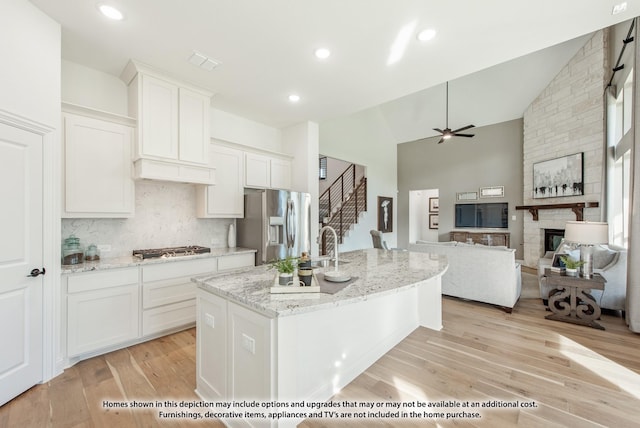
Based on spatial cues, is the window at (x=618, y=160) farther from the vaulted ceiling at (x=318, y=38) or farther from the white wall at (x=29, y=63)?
the white wall at (x=29, y=63)

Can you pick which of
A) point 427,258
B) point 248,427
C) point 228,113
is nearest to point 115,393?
point 248,427

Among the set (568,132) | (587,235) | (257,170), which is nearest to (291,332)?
(257,170)

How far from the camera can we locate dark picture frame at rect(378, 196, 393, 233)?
8.52 meters

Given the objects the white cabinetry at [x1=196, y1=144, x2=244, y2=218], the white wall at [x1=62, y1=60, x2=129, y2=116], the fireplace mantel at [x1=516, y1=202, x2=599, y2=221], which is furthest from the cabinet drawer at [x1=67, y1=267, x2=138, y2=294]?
the fireplace mantel at [x1=516, y1=202, x2=599, y2=221]

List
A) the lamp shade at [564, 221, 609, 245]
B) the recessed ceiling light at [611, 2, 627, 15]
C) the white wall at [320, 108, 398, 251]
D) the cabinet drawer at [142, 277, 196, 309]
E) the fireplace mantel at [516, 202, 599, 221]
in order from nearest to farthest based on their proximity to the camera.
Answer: the recessed ceiling light at [611, 2, 627, 15], the cabinet drawer at [142, 277, 196, 309], the lamp shade at [564, 221, 609, 245], the fireplace mantel at [516, 202, 599, 221], the white wall at [320, 108, 398, 251]

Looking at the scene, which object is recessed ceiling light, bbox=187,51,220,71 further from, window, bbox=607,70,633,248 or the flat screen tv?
the flat screen tv

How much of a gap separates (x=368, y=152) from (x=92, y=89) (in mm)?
6564

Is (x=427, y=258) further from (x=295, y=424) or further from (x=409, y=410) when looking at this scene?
(x=295, y=424)

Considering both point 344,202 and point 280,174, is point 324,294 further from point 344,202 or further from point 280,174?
point 344,202

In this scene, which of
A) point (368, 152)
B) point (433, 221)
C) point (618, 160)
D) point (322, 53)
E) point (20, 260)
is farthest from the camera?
point (433, 221)

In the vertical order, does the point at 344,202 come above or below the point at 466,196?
below

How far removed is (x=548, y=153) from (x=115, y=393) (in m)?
8.65

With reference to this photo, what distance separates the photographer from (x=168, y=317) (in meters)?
2.93

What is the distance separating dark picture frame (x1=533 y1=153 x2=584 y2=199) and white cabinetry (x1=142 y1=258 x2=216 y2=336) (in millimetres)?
7306
